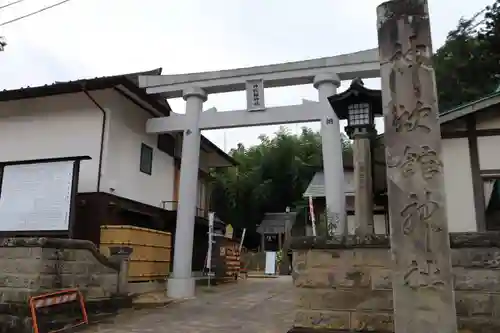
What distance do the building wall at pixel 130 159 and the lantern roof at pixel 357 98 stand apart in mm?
7913

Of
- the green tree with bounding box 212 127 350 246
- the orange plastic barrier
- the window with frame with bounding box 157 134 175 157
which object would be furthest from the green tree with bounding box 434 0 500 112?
the orange plastic barrier

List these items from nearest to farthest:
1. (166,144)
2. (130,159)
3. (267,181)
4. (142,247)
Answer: (142,247)
(130,159)
(166,144)
(267,181)

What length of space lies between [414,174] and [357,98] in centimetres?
428

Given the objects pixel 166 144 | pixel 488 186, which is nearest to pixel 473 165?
pixel 488 186

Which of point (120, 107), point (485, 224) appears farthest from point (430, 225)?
point (120, 107)

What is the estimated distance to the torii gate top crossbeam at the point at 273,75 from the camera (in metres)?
12.8

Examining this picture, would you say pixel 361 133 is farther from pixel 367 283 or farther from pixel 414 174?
pixel 414 174

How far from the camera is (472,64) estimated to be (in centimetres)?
1948

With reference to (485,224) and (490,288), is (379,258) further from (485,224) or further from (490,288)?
(485,224)

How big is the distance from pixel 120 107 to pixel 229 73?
367 cm

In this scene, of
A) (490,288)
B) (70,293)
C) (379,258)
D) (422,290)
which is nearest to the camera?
(422,290)

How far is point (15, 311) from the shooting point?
8.20m

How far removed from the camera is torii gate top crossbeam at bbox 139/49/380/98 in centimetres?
1284

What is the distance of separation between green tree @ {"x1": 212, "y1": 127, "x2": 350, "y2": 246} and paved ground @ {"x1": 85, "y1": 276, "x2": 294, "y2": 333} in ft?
72.4
